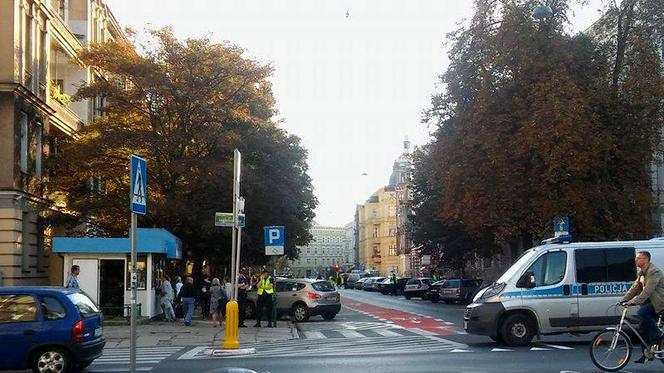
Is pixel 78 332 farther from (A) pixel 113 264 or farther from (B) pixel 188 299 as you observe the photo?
(A) pixel 113 264

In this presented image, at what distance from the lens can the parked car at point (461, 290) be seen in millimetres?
47094

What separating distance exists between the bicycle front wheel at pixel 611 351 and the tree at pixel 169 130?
2358cm

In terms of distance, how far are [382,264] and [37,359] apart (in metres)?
128

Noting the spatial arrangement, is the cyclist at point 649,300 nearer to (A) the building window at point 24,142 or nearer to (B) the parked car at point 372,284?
(A) the building window at point 24,142

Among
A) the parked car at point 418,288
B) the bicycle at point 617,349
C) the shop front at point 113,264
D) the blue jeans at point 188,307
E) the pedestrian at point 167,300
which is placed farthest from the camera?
the parked car at point 418,288

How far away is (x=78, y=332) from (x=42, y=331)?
562 mm

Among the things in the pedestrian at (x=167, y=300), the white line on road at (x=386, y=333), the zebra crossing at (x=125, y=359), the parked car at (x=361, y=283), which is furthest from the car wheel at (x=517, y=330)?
the parked car at (x=361, y=283)

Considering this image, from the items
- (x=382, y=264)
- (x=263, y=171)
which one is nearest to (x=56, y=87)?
(x=263, y=171)

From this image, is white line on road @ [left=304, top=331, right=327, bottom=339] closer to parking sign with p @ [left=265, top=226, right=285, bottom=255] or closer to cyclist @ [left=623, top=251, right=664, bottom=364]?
parking sign with p @ [left=265, top=226, right=285, bottom=255]

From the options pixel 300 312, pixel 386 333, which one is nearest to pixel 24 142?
pixel 300 312

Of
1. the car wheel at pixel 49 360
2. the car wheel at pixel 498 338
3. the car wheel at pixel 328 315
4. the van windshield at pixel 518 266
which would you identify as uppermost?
the van windshield at pixel 518 266

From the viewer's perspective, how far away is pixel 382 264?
14038 cm

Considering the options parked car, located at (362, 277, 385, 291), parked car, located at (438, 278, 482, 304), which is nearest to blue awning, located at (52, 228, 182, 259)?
parked car, located at (438, 278, 482, 304)

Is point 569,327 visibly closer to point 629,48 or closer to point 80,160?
point 629,48
